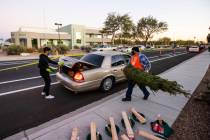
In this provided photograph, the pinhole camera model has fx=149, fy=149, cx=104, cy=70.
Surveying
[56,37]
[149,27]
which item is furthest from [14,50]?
[149,27]

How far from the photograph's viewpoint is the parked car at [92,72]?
487cm

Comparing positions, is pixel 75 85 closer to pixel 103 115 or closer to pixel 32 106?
pixel 32 106

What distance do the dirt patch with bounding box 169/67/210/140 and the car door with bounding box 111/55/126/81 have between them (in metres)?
2.65

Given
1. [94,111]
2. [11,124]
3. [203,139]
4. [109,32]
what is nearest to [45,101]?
[11,124]

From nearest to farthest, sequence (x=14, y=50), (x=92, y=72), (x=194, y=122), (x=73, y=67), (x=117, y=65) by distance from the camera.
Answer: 1. (x=194, y=122)
2. (x=73, y=67)
3. (x=92, y=72)
4. (x=117, y=65)
5. (x=14, y=50)

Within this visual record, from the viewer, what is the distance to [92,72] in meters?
5.06

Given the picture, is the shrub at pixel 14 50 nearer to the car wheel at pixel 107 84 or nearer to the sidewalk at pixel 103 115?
the car wheel at pixel 107 84

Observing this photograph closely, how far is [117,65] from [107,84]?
876 millimetres

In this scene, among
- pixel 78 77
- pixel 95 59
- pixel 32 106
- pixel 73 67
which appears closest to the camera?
pixel 32 106

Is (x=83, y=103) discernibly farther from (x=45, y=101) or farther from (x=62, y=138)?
(x=62, y=138)

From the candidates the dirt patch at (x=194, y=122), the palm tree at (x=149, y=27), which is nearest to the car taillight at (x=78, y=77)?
the dirt patch at (x=194, y=122)

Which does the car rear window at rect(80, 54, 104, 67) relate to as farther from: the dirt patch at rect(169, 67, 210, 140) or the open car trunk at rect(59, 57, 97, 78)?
the dirt patch at rect(169, 67, 210, 140)

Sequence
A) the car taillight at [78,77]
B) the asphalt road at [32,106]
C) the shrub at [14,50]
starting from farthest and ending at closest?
the shrub at [14,50] < the car taillight at [78,77] < the asphalt road at [32,106]

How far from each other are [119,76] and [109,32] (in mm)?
39826
